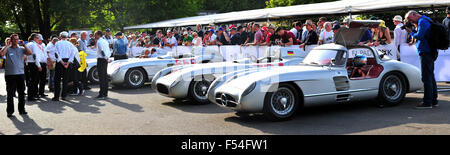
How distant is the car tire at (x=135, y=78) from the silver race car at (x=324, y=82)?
5.44 m

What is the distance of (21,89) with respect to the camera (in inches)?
327

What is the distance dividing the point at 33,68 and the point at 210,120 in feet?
20.3

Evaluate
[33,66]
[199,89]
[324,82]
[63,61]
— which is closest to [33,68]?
[33,66]

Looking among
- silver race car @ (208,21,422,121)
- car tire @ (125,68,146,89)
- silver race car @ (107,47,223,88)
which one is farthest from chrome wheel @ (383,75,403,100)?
car tire @ (125,68,146,89)

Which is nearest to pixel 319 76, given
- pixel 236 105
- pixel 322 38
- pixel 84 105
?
pixel 236 105

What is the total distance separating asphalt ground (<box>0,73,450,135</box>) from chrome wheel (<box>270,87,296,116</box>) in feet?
0.70

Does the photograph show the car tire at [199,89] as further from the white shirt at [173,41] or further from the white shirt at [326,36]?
the white shirt at [173,41]

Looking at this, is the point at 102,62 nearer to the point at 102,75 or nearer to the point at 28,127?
the point at 102,75

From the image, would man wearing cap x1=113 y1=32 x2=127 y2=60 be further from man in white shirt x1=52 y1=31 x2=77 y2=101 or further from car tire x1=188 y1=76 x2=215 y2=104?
car tire x1=188 y1=76 x2=215 y2=104

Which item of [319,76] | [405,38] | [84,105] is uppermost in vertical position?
[405,38]

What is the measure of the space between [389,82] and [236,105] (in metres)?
3.26

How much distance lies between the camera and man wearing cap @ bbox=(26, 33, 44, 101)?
10.7 metres
